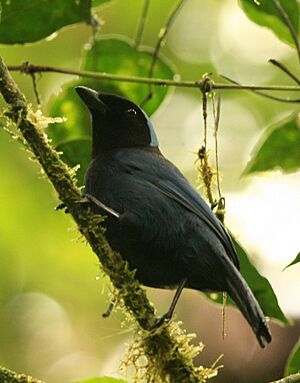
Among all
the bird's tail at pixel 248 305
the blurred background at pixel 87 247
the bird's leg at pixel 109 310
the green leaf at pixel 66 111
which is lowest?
the bird's tail at pixel 248 305

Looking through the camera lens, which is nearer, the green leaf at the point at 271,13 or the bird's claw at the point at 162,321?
the bird's claw at the point at 162,321

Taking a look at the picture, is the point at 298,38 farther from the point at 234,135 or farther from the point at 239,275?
the point at 234,135

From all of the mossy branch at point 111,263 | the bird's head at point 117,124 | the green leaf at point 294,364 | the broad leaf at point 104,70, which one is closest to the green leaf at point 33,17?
the broad leaf at point 104,70

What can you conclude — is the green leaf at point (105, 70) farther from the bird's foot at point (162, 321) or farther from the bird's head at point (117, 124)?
the bird's foot at point (162, 321)

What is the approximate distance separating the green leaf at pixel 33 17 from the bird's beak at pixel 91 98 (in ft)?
0.93

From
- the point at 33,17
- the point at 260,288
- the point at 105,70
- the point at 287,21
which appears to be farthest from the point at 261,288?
the point at 33,17

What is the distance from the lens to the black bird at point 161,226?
12.8 ft

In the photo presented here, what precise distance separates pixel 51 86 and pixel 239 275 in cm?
440

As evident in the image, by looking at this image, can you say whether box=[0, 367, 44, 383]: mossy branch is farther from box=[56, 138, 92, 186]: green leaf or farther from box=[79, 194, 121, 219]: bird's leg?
box=[56, 138, 92, 186]: green leaf

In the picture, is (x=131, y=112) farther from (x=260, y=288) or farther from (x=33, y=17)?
(x=260, y=288)

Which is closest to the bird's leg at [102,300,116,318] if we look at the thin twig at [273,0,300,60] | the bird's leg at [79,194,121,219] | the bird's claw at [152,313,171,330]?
the bird's claw at [152,313,171,330]

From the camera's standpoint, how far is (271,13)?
13.0 feet

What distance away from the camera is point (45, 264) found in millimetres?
7273

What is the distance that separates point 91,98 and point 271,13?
86 centimetres
